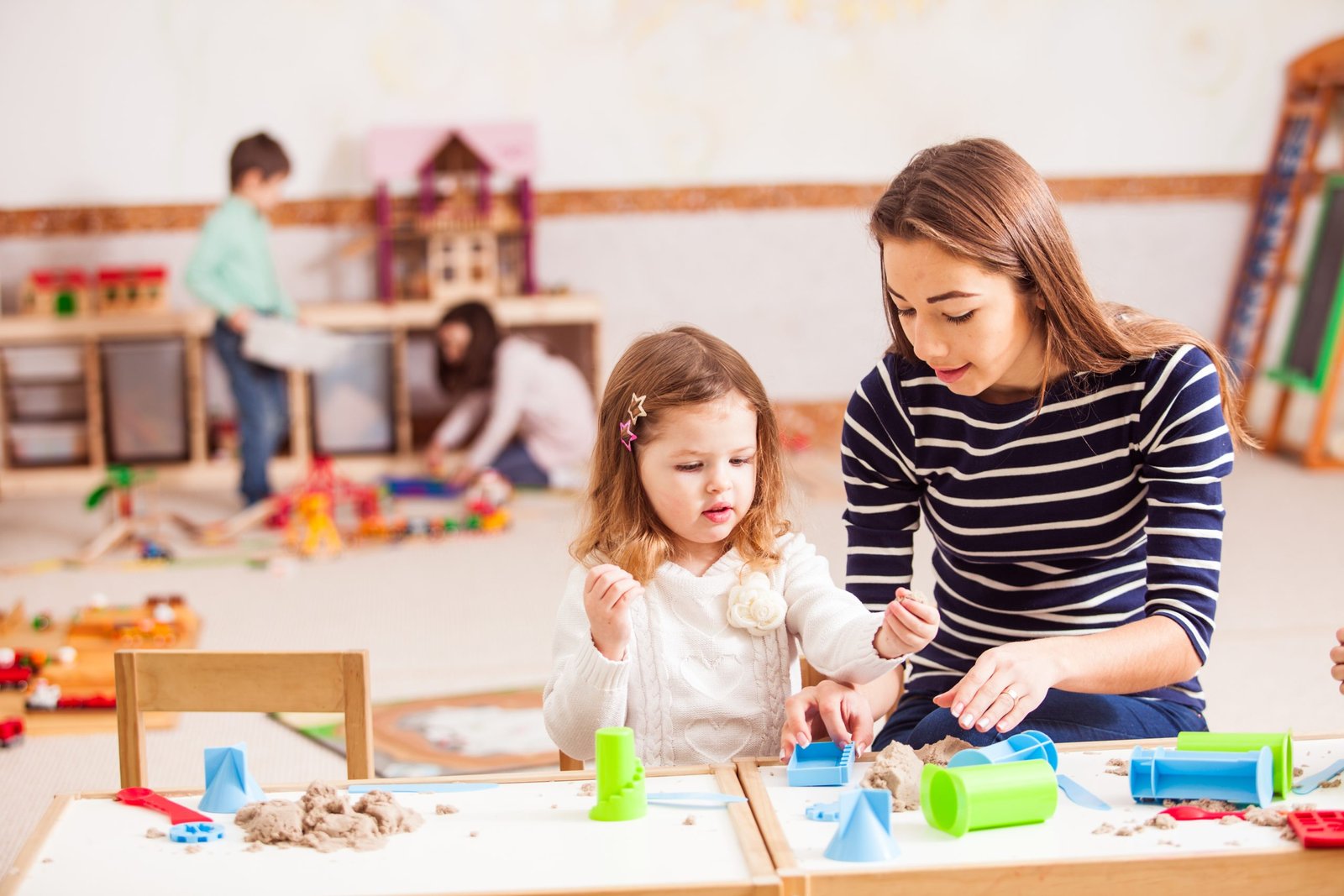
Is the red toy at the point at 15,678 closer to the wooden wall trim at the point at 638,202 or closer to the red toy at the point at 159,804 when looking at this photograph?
the red toy at the point at 159,804

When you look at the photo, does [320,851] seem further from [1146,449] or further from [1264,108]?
[1264,108]

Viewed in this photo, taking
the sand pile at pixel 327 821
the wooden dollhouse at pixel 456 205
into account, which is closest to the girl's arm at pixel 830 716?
the sand pile at pixel 327 821

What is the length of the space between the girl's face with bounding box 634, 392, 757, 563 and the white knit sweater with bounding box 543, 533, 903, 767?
0.22 ft

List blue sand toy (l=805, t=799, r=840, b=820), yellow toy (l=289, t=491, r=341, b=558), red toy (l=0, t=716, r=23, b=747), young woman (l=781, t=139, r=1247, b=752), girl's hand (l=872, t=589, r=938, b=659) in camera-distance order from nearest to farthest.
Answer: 1. blue sand toy (l=805, t=799, r=840, b=820)
2. girl's hand (l=872, t=589, r=938, b=659)
3. young woman (l=781, t=139, r=1247, b=752)
4. red toy (l=0, t=716, r=23, b=747)
5. yellow toy (l=289, t=491, r=341, b=558)

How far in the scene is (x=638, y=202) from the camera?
4.70 meters

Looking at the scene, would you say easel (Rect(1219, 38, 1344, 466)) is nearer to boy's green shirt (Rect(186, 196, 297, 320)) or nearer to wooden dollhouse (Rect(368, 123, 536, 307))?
wooden dollhouse (Rect(368, 123, 536, 307))

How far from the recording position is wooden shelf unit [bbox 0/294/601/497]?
4.36 metres

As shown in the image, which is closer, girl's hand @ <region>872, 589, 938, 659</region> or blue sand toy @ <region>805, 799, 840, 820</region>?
blue sand toy @ <region>805, 799, 840, 820</region>

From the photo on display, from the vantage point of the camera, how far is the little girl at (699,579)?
154 cm

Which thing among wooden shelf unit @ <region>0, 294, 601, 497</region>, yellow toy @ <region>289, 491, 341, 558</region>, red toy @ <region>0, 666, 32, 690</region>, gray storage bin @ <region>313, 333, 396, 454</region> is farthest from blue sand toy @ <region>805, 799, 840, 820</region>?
gray storage bin @ <region>313, 333, 396, 454</region>

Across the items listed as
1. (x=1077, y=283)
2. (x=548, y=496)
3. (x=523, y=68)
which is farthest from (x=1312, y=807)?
(x=523, y=68)

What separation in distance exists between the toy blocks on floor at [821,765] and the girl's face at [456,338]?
3086 mm

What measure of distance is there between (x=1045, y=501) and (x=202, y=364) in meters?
3.50

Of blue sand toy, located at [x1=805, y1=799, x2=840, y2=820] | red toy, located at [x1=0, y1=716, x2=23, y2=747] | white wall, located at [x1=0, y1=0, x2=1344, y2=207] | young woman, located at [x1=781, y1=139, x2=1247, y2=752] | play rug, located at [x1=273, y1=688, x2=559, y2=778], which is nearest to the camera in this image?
blue sand toy, located at [x1=805, y1=799, x2=840, y2=820]
